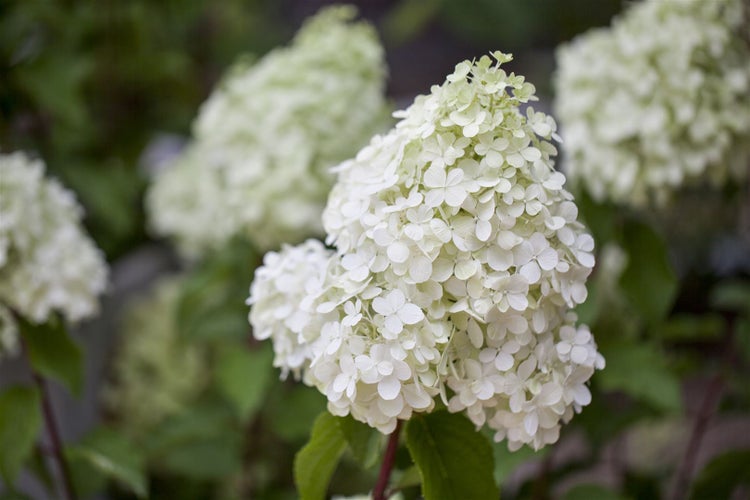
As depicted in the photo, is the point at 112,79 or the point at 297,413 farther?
the point at 112,79

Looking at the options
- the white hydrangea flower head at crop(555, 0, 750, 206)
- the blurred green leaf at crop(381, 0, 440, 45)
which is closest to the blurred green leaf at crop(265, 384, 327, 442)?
the white hydrangea flower head at crop(555, 0, 750, 206)

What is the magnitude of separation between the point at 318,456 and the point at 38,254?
0.46m

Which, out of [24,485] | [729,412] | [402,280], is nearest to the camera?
[402,280]

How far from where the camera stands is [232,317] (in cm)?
130

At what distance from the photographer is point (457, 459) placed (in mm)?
619

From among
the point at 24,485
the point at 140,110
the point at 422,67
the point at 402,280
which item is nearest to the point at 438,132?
the point at 402,280

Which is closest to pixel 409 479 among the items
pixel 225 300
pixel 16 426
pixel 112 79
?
pixel 16 426

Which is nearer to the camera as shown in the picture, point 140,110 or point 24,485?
point 24,485

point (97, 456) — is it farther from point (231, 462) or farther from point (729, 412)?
point (729, 412)

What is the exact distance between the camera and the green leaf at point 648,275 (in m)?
1.07

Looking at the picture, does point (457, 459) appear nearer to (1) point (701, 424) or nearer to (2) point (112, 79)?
(1) point (701, 424)

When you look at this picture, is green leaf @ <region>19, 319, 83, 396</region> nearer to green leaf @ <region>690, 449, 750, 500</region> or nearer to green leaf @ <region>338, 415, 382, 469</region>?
green leaf @ <region>338, 415, 382, 469</region>

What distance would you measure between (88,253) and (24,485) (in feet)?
2.36

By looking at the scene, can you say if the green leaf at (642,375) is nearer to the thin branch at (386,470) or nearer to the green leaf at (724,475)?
the green leaf at (724,475)
